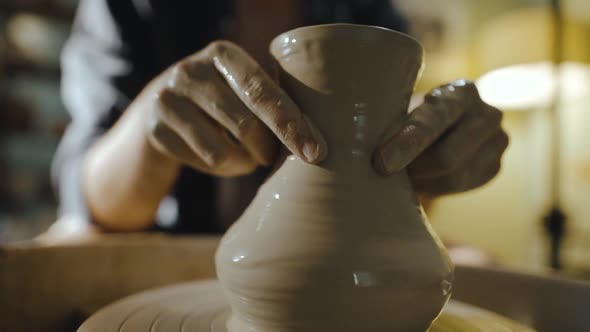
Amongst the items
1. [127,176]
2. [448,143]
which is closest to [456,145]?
[448,143]

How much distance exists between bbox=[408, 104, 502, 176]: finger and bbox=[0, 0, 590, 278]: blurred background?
4.95 feet

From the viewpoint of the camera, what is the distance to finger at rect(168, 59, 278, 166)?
46cm

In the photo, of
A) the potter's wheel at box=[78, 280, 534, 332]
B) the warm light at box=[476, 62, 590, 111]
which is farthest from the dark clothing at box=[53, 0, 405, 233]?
the warm light at box=[476, 62, 590, 111]

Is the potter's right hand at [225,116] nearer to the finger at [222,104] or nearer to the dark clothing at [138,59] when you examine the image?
the finger at [222,104]

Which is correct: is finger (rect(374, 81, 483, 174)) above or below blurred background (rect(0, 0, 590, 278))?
above

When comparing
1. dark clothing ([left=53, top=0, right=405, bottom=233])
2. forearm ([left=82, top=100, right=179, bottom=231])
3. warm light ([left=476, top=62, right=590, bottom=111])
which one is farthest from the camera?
warm light ([left=476, top=62, right=590, bottom=111])

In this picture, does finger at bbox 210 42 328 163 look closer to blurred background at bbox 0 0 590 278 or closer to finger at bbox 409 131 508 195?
finger at bbox 409 131 508 195

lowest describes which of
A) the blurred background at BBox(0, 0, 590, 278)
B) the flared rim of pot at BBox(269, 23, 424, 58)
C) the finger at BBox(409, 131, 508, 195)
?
the blurred background at BBox(0, 0, 590, 278)

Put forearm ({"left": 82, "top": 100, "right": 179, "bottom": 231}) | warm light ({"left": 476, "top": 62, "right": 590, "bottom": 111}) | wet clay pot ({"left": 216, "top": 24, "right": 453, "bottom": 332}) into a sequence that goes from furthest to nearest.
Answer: warm light ({"left": 476, "top": 62, "right": 590, "bottom": 111}) → forearm ({"left": 82, "top": 100, "right": 179, "bottom": 231}) → wet clay pot ({"left": 216, "top": 24, "right": 453, "bottom": 332})

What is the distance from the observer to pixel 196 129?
507 mm

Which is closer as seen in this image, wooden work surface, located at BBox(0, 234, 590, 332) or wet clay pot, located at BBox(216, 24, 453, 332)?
wet clay pot, located at BBox(216, 24, 453, 332)

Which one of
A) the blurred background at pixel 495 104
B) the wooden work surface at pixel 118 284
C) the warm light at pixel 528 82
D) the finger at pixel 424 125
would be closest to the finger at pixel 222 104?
the finger at pixel 424 125

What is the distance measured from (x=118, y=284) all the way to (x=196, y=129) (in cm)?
35

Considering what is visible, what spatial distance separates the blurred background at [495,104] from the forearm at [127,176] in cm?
143
